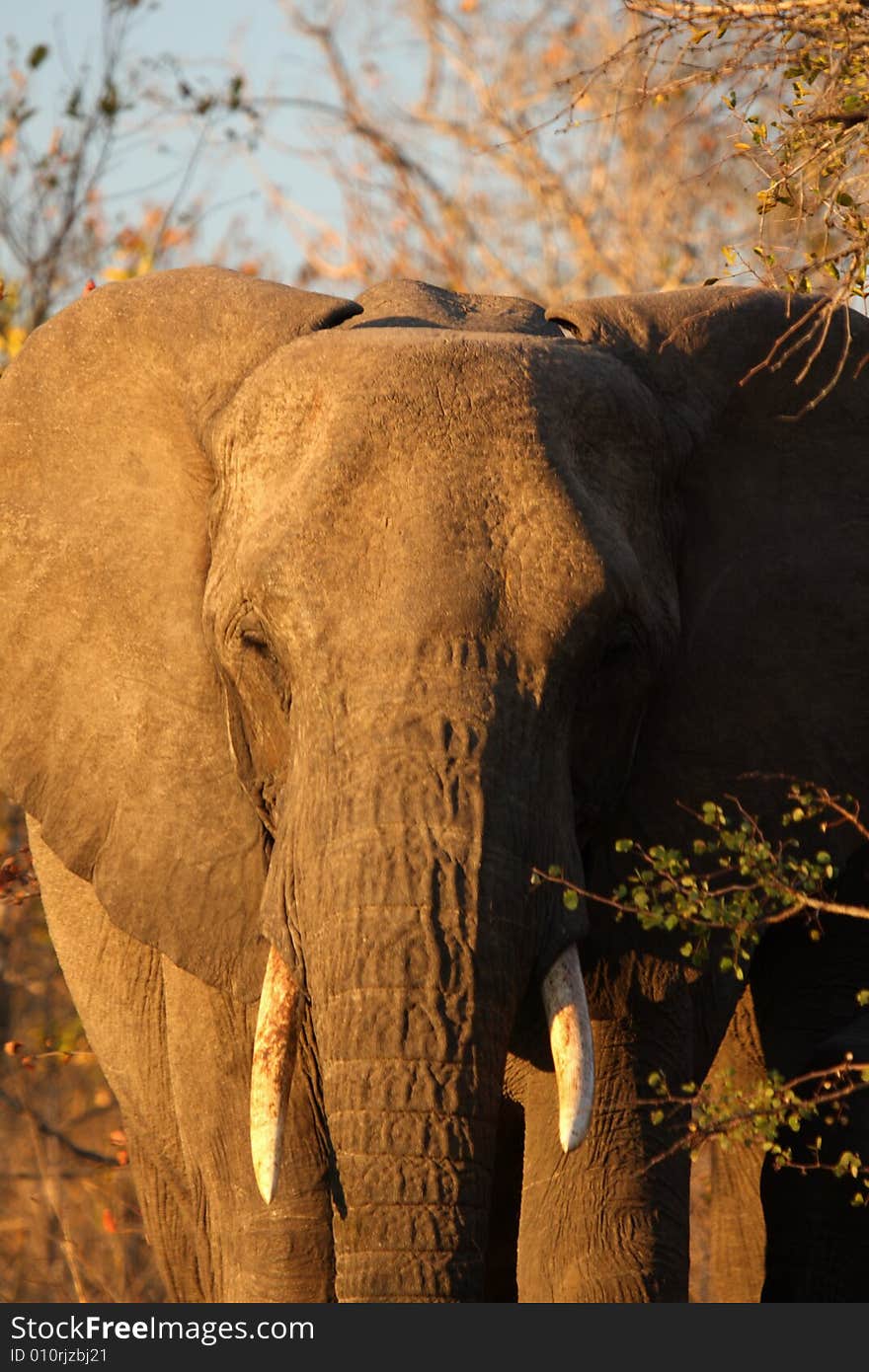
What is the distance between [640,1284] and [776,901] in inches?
29.7

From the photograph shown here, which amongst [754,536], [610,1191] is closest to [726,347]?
[754,536]

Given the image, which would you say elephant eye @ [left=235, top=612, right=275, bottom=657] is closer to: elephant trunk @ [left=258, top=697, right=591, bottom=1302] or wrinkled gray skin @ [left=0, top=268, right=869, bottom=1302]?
wrinkled gray skin @ [left=0, top=268, right=869, bottom=1302]

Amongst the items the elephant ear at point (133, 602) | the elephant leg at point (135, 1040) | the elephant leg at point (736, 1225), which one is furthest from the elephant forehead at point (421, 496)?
the elephant leg at point (736, 1225)

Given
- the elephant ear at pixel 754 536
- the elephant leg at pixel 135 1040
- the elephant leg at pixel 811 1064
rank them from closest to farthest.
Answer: the elephant ear at pixel 754 536, the elephant leg at pixel 135 1040, the elephant leg at pixel 811 1064

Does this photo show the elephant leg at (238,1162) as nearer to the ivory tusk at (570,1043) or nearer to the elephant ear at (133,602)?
the elephant ear at (133,602)

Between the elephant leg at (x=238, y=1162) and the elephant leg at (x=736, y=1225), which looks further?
the elephant leg at (x=736, y=1225)

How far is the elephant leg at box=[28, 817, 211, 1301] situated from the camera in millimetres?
5371

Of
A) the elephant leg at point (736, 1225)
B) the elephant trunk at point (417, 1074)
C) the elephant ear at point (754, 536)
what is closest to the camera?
the elephant trunk at point (417, 1074)

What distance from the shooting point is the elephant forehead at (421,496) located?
4219 mm

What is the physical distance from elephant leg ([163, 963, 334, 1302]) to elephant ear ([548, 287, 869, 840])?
85cm

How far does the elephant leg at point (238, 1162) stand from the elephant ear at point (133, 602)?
0.17 metres

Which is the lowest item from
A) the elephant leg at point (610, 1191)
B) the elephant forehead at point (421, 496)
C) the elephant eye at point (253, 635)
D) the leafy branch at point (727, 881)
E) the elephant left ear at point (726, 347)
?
the elephant leg at point (610, 1191)

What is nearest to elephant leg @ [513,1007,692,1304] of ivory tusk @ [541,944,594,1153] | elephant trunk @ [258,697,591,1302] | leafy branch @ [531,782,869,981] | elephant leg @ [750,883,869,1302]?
leafy branch @ [531,782,869,981]

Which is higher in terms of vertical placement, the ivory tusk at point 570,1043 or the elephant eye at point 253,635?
the elephant eye at point 253,635
